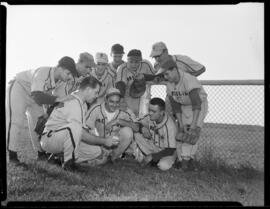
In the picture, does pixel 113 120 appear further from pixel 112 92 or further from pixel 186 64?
pixel 186 64

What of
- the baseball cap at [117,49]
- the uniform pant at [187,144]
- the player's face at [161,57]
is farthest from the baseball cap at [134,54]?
the uniform pant at [187,144]

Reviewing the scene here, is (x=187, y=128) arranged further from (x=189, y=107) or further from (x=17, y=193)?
(x=17, y=193)

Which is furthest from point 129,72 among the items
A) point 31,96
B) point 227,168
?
point 227,168

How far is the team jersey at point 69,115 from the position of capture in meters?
4.76

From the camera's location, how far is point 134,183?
448 centimetres

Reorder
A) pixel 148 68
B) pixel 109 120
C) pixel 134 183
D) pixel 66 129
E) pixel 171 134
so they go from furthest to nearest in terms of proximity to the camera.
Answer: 1. pixel 148 68
2. pixel 171 134
3. pixel 109 120
4. pixel 66 129
5. pixel 134 183

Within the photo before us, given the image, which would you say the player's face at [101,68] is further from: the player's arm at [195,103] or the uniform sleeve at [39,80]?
the player's arm at [195,103]

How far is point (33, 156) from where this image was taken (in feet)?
17.1

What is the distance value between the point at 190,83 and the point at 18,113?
2254 mm

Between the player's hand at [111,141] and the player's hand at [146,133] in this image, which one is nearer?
the player's hand at [111,141]

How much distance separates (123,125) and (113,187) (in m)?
→ 1.05

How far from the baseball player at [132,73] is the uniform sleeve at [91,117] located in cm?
46
